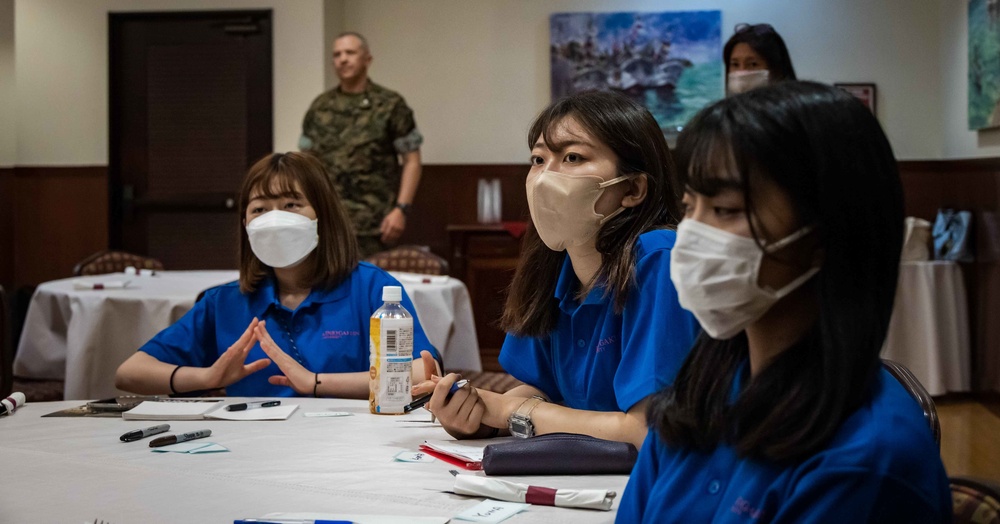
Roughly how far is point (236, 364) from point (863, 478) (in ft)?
5.04

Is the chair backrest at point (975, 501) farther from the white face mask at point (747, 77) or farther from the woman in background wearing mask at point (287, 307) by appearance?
the white face mask at point (747, 77)

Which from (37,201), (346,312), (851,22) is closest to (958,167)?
(851,22)

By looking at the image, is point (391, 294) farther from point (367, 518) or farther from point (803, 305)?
point (803, 305)

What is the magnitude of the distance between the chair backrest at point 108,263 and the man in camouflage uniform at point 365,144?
4.05 feet

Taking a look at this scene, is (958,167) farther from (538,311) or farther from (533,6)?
(538,311)

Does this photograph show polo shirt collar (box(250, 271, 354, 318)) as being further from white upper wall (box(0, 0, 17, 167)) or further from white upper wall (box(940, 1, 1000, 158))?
white upper wall (box(0, 0, 17, 167))

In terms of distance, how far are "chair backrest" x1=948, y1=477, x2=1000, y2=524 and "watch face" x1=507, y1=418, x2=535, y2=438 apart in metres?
0.73

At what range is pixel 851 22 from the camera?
266 inches

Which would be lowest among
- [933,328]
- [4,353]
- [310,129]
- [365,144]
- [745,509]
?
[933,328]

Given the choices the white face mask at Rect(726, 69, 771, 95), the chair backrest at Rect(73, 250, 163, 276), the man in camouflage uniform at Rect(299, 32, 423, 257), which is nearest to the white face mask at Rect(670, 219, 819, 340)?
the white face mask at Rect(726, 69, 771, 95)

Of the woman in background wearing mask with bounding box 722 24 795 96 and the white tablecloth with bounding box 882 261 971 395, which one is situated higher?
the woman in background wearing mask with bounding box 722 24 795 96

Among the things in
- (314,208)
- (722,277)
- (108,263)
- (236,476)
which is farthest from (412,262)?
(722,277)

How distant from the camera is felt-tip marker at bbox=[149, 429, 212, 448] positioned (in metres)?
1.54

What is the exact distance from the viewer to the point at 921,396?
Result: 1374 mm
